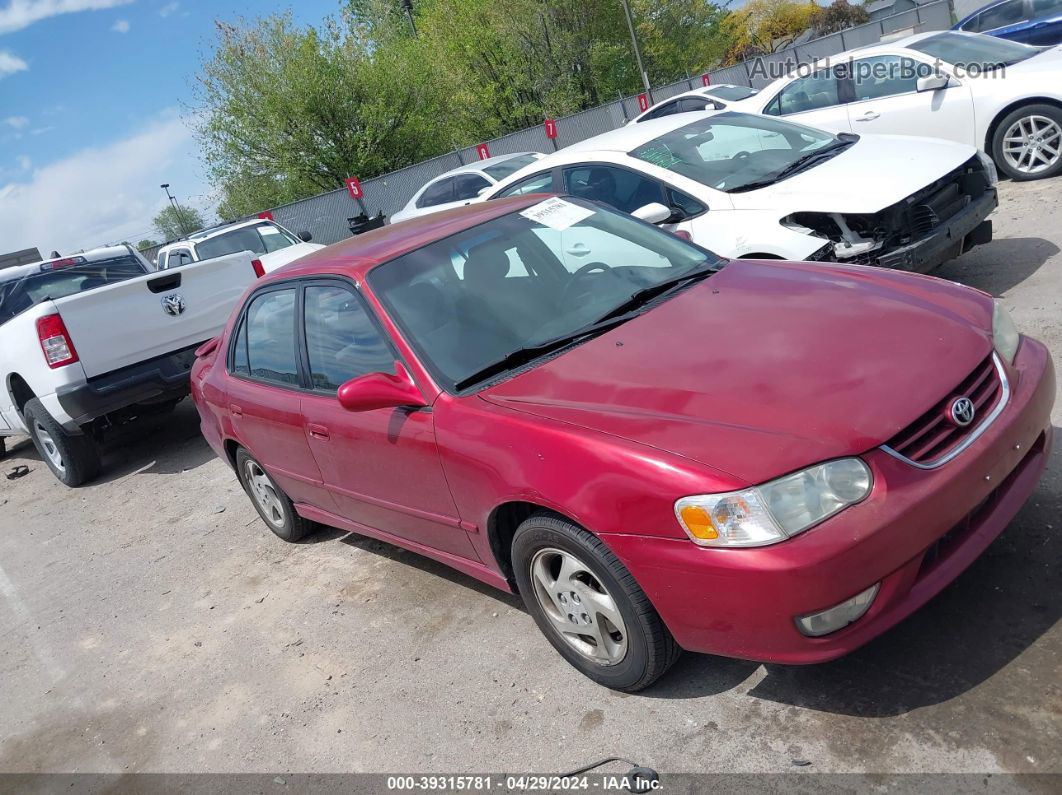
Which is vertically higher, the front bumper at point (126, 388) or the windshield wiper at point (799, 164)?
the windshield wiper at point (799, 164)

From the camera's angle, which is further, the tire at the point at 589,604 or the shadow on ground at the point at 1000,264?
the shadow on ground at the point at 1000,264

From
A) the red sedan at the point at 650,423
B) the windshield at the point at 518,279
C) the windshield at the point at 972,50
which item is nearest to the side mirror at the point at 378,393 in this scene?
the red sedan at the point at 650,423

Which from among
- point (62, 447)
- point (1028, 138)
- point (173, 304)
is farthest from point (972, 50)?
point (62, 447)

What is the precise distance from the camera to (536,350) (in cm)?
342

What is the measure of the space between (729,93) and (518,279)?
15.8 metres

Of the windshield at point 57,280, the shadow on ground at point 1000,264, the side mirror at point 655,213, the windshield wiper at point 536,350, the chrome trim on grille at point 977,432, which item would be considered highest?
the windshield at point 57,280

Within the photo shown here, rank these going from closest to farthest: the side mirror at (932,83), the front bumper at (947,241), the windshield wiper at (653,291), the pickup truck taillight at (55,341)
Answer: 1. the windshield wiper at (653,291)
2. the front bumper at (947,241)
3. the pickup truck taillight at (55,341)
4. the side mirror at (932,83)

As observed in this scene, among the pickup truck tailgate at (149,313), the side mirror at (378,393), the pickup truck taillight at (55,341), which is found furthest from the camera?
the pickup truck tailgate at (149,313)

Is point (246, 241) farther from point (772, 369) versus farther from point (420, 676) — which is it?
point (772, 369)

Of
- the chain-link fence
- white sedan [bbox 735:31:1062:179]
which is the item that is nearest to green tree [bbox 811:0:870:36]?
the chain-link fence

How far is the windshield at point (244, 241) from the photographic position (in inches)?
536

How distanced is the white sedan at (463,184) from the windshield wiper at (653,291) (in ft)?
31.3

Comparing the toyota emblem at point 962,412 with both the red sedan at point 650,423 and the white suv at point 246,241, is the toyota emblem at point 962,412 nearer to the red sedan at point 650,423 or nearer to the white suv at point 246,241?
the red sedan at point 650,423

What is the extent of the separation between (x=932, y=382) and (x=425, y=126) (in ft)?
104
